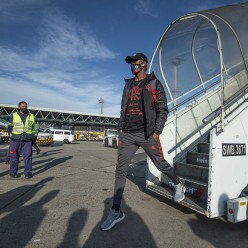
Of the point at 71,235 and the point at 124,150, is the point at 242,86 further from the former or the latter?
the point at 71,235

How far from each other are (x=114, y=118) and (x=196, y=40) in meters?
52.3

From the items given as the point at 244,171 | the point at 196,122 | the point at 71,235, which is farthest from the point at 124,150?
the point at 196,122

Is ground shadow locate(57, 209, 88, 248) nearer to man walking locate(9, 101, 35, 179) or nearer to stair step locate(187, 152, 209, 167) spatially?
stair step locate(187, 152, 209, 167)

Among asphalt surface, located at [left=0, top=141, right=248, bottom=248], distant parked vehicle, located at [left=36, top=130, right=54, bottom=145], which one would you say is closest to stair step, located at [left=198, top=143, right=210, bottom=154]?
asphalt surface, located at [left=0, top=141, right=248, bottom=248]

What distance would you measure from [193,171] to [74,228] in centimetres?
207

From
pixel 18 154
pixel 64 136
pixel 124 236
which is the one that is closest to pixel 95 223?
pixel 124 236

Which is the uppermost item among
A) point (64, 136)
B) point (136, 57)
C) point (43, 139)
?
point (136, 57)

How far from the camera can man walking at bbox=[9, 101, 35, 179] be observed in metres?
5.92

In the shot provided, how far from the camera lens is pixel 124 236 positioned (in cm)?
288

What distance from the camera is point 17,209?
12.0ft

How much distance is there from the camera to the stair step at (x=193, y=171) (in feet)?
12.8

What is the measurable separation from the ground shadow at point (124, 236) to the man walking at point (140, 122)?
0.55 ft

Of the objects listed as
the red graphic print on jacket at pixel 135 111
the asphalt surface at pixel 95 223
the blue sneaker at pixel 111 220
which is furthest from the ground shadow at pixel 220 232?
the red graphic print on jacket at pixel 135 111

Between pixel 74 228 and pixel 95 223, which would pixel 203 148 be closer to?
pixel 95 223
